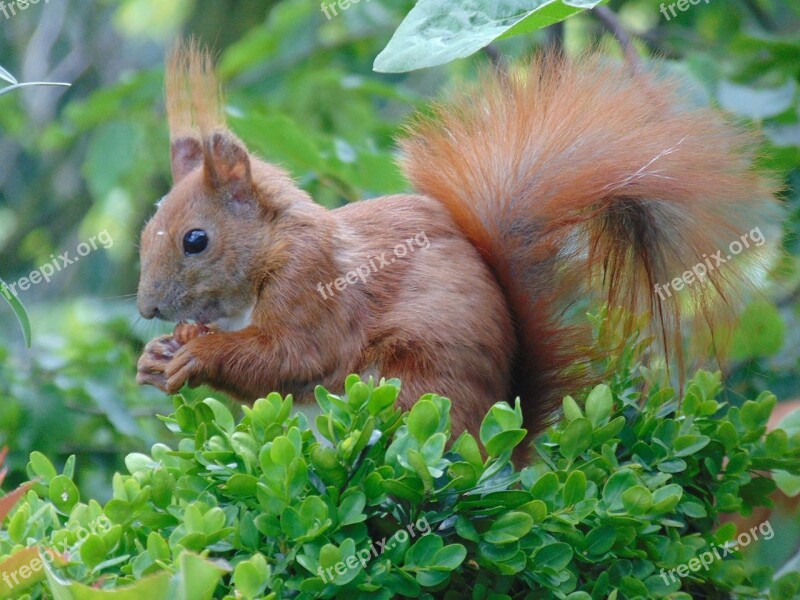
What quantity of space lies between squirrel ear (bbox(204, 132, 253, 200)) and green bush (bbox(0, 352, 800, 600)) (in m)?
0.43

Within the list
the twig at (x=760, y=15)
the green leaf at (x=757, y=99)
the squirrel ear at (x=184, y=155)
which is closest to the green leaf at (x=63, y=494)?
the squirrel ear at (x=184, y=155)

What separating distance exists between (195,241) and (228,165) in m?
0.12

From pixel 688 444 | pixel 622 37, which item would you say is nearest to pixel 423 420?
pixel 688 444

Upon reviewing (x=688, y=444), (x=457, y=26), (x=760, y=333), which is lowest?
(x=760, y=333)

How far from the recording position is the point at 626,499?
39.9 inches

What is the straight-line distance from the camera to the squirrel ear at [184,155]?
5.14 ft

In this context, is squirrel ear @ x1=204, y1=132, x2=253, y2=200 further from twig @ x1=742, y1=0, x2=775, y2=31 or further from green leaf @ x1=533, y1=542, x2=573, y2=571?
twig @ x1=742, y1=0, x2=775, y2=31

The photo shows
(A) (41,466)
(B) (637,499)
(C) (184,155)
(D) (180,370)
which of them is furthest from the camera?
(C) (184,155)

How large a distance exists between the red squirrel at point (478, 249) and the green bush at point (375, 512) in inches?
8.3

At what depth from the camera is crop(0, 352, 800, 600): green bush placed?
913 mm

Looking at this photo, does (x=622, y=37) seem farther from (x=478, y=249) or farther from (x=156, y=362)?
(x=156, y=362)

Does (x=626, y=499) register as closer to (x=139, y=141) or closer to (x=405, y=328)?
(x=405, y=328)

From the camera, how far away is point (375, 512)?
3.23ft

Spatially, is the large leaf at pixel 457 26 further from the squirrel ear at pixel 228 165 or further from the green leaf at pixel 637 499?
the squirrel ear at pixel 228 165
